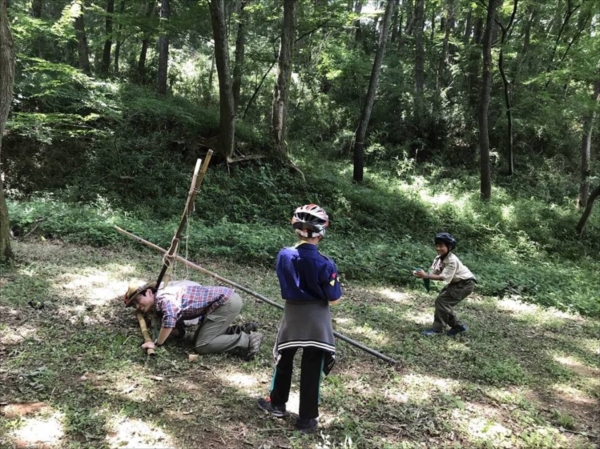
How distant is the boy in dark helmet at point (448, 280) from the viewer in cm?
611

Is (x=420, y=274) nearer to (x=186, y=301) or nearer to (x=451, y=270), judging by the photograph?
(x=451, y=270)

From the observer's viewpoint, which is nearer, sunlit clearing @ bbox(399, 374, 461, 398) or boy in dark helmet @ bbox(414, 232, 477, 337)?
sunlit clearing @ bbox(399, 374, 461, 398)

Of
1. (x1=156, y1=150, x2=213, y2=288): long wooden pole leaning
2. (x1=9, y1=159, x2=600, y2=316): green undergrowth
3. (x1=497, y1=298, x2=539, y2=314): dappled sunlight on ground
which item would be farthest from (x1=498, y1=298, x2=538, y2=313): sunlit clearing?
(x1=156, y1=150, x2=213, y2=288): long wooden pole leaning

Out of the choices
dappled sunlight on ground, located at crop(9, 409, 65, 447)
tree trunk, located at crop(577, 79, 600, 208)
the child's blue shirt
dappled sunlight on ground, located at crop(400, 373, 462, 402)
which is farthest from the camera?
tree trunk, located at crop(577, 79, 600, 208)

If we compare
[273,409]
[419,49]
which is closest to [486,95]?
[419,49]

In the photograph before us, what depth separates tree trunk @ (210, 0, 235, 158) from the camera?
11844mm

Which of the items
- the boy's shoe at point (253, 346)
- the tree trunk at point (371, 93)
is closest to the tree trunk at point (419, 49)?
the tree trunk at point (371, 93)

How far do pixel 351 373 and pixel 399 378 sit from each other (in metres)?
0.54

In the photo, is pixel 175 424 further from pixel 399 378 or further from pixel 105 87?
pixel 105 87

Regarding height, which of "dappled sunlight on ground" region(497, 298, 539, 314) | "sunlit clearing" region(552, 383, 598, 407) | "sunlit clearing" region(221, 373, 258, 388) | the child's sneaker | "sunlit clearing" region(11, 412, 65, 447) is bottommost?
"dappled sunlight on ground" region(497, 298, 539, 314)

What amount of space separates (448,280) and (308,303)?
10.6ft

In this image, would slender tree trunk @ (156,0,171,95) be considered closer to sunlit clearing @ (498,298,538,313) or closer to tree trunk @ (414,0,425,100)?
tree trunk @ (414,0,425,100)

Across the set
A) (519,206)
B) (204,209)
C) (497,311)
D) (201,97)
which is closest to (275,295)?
(497,311)

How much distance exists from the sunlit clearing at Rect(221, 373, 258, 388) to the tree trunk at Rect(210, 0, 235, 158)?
10.1 meters
